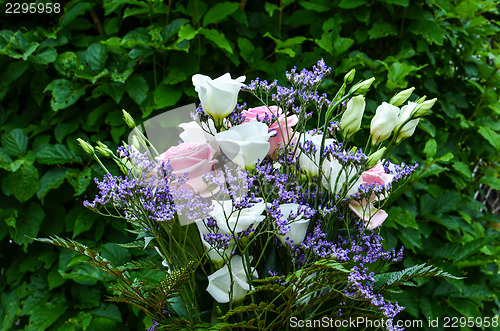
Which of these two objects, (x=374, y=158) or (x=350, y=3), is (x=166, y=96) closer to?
(x=350, y=3)

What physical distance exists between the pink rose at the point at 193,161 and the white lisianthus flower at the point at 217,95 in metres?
0.05

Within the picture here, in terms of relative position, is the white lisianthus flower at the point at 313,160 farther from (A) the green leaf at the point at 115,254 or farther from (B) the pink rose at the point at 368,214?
(A) the green leaf at the point at 115,254

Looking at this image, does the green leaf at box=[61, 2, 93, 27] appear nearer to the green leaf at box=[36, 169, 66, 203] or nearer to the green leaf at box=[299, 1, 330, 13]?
the green leaf at box=[36, 169, 66, 203]

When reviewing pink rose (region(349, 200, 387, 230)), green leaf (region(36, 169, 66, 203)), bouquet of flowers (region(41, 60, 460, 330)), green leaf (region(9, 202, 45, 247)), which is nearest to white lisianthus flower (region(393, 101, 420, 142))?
bouquet of flowers (region(41, 60, 460, 330))

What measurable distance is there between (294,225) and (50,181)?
3.14ft

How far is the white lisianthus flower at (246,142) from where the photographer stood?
0.64 metres

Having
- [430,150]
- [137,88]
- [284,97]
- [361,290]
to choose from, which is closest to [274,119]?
[284,97]

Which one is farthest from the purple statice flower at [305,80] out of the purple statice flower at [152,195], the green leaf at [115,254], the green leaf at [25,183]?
the green leaf at [25,183]

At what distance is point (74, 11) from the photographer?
141 cm

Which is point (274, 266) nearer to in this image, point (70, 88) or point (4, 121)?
point (70, 88)

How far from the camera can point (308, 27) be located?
1614mm

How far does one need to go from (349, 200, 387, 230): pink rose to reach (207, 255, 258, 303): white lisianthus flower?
170 millimetres

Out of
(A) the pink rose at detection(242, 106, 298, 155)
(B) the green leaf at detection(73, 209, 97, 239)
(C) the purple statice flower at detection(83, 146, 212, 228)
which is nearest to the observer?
(C) the purple statice flower at detection(83, 146, 212, 228)

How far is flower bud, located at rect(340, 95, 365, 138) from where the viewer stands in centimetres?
67
